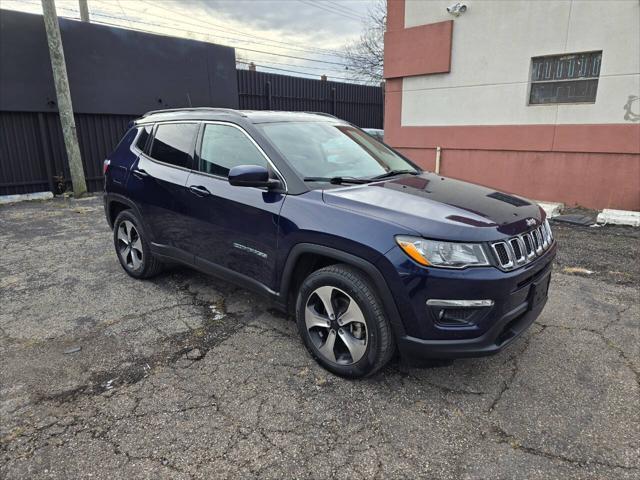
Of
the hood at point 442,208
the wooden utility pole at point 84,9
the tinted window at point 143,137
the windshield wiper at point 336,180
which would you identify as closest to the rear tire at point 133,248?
the tinted window at point 143,137

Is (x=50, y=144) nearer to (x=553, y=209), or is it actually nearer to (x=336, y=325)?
(x=336, y=325)

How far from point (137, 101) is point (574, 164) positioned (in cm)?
1020

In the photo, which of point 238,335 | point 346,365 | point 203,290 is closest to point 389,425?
point 346,365

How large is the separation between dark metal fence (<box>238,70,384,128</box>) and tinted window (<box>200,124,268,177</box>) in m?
11.3

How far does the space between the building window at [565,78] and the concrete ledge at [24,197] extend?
10733 millimetres

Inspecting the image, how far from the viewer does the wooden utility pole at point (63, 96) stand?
359 inches

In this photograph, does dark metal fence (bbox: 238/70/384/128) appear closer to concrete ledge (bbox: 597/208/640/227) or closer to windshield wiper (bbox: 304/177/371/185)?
concrete ledge (bbox: 597/208/640/227)

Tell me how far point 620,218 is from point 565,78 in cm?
292

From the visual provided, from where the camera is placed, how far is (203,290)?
4527 mm

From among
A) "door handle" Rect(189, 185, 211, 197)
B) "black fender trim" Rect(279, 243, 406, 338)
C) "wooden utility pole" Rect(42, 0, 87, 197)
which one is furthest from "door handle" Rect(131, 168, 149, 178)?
"wooden utility pole" Rect(42, 0, 87, 197)

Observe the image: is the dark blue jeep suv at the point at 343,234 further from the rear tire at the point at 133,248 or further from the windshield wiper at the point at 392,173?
the rear tire at the point at 133,248

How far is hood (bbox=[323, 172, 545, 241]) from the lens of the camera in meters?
2.55

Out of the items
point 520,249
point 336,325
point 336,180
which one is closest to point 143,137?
point 336,180

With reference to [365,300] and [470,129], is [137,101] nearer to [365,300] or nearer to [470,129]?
[470,129]
